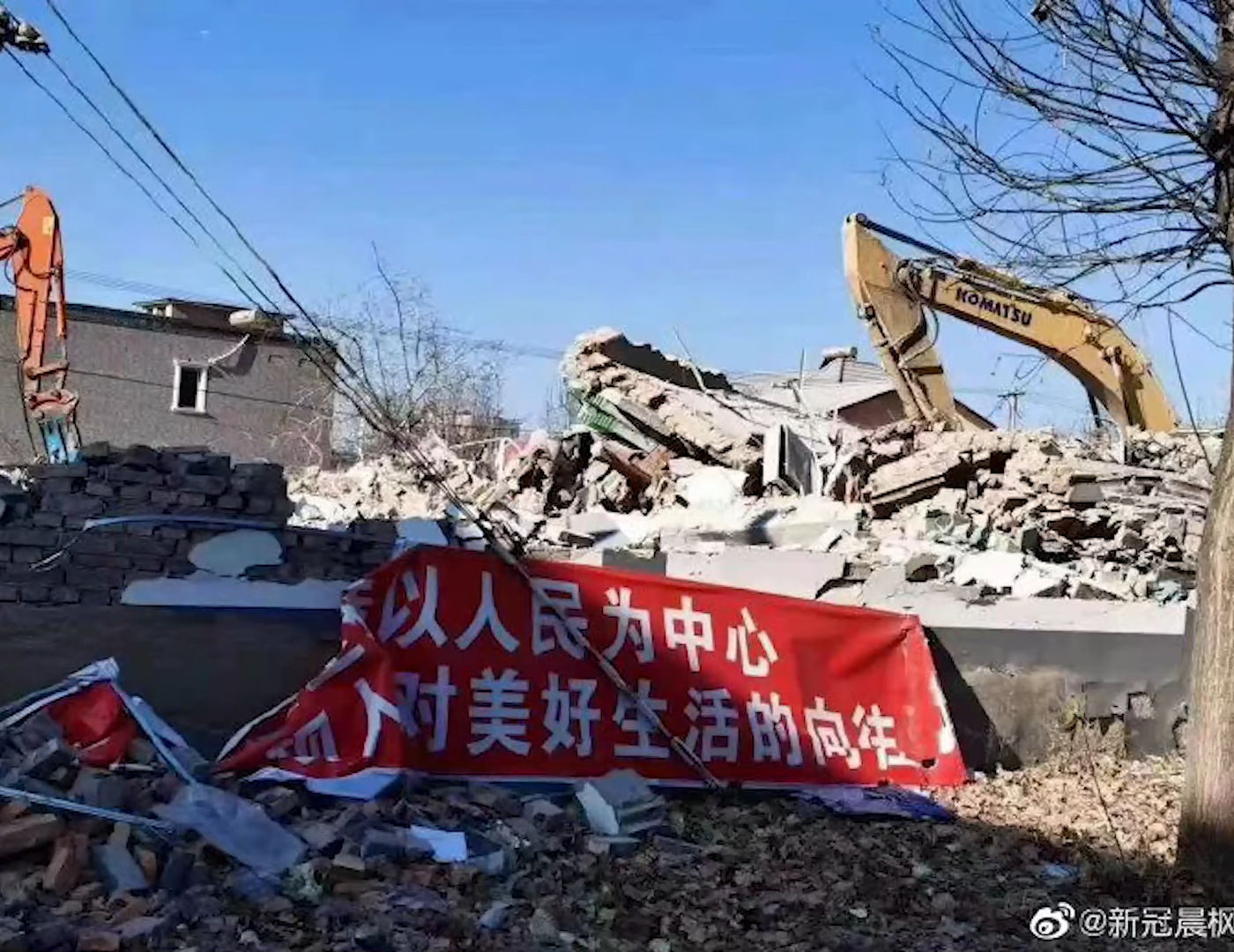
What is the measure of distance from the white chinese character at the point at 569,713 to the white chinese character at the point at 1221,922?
2704 millimetres

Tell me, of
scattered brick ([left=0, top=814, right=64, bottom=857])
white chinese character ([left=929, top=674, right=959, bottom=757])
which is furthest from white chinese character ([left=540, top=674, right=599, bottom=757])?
scattered brick ([left=0, top=814, right=64, bottom=857])

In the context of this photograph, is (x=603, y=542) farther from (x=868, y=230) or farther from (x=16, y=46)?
(x=16, y=46)

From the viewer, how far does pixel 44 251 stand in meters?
14.3

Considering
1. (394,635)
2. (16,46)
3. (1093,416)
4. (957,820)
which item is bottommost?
(957,820)

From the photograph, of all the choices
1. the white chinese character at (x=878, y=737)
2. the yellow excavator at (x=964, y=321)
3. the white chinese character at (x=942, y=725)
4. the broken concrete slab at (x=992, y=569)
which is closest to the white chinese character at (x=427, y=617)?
the white chinese character at (x=878, y=737)

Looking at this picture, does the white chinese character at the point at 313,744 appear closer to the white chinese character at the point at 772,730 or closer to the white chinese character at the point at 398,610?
the white chinese character at the point at 398,610

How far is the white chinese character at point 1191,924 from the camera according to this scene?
16.5 ft

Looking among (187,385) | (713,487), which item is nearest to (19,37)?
(713,487)

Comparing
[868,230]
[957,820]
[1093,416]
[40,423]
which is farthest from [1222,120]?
[40,423]

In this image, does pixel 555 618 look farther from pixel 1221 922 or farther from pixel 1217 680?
pixel 1221 922

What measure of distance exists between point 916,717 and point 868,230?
7978 mm

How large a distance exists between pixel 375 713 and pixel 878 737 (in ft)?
9.70

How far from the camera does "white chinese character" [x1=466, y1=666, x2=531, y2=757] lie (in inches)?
230

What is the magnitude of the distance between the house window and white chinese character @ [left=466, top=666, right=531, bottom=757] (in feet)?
80.2
